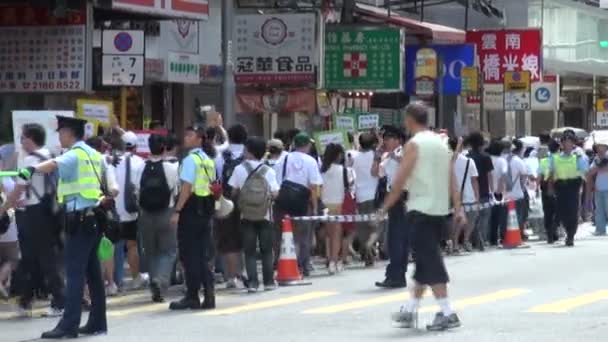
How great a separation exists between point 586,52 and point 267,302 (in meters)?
32.8

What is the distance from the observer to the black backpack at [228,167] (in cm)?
1716

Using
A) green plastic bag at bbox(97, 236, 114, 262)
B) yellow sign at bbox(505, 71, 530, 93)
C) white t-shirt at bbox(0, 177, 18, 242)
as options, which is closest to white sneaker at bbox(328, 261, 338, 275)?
green plastic bag at bbox(97, 236, 114, 262)

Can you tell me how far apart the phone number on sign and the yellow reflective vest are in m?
8.07

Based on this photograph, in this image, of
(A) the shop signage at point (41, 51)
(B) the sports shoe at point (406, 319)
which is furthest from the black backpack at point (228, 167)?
(B) the sports shoe at point (406, 319)

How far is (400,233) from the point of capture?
16.8m

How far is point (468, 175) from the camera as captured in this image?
23.2m

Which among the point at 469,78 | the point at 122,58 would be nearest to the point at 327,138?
the point at 122,58

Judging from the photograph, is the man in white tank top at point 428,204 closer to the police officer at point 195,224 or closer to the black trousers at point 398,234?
the police officer at point 195,224

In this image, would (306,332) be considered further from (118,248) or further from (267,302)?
(118,248)

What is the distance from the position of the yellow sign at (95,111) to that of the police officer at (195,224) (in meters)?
3.70

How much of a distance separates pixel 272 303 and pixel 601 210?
13618 millimetres

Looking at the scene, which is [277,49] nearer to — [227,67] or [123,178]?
[227,67]

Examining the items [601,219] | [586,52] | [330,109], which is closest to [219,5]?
[330,109]

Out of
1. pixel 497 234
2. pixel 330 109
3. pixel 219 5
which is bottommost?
pixel 497 234
